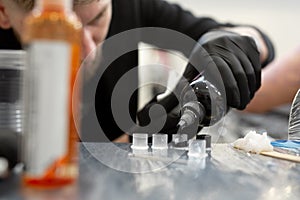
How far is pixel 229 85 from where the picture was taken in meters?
0.69

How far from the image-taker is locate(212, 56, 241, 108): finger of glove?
2.26 feet

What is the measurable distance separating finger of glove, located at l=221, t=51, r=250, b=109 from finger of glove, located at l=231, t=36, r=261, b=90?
5 cm

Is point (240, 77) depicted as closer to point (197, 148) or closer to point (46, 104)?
point (197, 148)

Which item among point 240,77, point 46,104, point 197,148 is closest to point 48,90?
point 46,104

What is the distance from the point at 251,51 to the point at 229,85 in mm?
146

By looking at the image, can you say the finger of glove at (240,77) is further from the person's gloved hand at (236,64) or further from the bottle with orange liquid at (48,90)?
the bottle with orange liquid at (48,90)

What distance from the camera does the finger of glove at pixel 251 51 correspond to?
2.58ft

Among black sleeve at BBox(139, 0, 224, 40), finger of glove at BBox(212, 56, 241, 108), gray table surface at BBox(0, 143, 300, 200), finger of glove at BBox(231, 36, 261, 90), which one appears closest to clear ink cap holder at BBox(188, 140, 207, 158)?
gray table surface at BBox(0, 143, 300, 200)

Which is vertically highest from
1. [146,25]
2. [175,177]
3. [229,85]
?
[146,25]

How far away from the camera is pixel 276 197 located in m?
0.39

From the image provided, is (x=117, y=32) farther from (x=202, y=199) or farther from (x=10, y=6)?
(x=202, y=199)

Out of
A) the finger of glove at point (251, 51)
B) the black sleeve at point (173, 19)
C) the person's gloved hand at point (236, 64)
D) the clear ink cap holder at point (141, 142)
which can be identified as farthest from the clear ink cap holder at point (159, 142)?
the black sleeve at point (173, 19)

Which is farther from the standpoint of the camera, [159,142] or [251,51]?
[251,51]

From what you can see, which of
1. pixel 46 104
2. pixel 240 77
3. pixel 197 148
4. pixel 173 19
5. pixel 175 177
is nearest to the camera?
pixel 46 104
